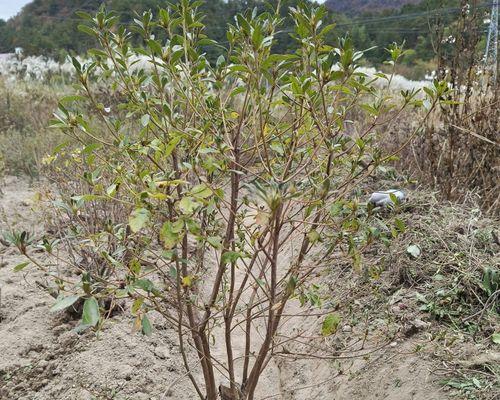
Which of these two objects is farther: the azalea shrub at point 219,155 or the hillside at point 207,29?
the hillside at point 207,29

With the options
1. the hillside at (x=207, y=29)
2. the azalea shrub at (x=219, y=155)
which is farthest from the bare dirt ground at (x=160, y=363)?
the hillside at (x=207, y=29)

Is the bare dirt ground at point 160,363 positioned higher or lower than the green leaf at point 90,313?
lower

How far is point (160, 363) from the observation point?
105 inches

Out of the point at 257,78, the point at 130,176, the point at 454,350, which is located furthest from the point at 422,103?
the point at 454,350

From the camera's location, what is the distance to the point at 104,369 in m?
2.53

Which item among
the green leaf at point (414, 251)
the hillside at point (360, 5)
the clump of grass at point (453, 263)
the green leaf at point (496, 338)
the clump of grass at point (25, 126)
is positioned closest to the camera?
the green leaf at point (496, 338)

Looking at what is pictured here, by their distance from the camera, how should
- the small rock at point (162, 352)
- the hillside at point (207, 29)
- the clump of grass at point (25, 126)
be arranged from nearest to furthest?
the small rock at point (162, 352)
the clump of grass at point (25, 126)
the hillside at point (207, 29)

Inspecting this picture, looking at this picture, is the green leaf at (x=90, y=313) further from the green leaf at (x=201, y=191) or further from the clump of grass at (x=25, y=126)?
the clump of grass at (x=25, y=126)

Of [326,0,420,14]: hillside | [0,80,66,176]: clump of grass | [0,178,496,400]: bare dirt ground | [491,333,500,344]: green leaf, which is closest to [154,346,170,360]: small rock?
[0,178,496,400]: bare dirt ground

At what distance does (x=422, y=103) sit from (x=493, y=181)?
248cm

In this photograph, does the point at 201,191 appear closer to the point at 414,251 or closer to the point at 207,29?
the point at 414,251

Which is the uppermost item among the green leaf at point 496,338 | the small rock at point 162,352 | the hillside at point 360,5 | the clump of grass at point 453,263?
the hillside at point 360,5

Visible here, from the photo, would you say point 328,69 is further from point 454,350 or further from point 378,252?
point 378,252

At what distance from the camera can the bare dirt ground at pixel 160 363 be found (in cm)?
226
